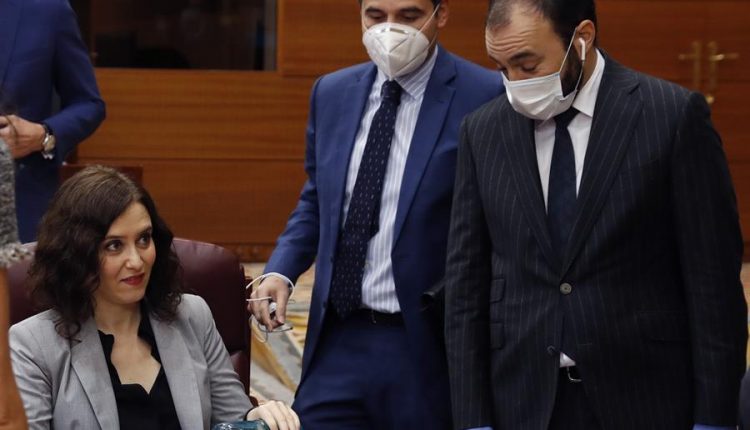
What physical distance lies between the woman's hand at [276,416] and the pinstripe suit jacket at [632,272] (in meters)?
0.44

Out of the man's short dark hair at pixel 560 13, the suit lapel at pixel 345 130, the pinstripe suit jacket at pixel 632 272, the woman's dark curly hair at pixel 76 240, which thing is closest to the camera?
the pinstripe suit jacket at pixel 632 272

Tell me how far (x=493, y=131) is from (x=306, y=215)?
0.67 meters

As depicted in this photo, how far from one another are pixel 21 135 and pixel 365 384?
117 centimetres

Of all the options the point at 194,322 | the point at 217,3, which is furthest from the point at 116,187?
the point at 217,3

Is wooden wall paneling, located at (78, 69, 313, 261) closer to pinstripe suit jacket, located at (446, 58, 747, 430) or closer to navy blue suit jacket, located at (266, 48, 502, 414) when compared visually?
navy blue suit jacket, located at (266, 48, 502, 414)

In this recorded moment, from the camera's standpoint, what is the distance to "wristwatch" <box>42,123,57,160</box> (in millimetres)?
3992

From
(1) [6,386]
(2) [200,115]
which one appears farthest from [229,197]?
(1) [6,386]

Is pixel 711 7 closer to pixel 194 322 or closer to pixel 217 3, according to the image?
pixel 217 3

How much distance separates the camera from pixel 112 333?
3.23m

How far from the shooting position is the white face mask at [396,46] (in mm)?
3418

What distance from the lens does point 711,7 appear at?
24.9ft

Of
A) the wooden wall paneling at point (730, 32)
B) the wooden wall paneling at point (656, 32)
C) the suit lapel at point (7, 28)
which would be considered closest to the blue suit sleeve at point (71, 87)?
the suit lapel at point (7, 28)

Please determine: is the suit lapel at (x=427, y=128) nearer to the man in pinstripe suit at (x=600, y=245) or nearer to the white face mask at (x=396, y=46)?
the white face mask at (x=396, y=46)

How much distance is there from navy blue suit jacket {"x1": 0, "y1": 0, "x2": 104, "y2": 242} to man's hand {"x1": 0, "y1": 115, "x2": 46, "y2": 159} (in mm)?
64
